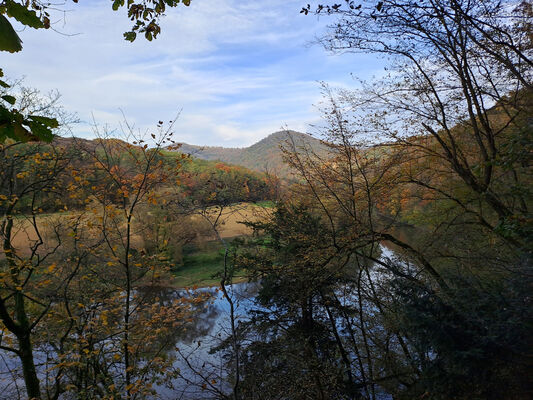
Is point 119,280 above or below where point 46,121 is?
below

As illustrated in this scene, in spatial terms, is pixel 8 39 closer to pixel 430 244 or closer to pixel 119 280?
pixel 430 244

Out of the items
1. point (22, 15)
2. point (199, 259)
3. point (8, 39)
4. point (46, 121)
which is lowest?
point (199, 259)

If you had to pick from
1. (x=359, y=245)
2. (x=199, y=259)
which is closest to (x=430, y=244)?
(x=359, y=245)

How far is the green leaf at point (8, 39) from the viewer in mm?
1040

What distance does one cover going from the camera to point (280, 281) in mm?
8312

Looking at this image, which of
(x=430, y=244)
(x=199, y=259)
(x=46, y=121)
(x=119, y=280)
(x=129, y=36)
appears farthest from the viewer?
(x=199, y=259)

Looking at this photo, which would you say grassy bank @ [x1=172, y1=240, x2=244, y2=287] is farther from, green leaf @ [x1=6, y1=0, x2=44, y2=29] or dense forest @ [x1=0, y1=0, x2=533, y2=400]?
green leaf @ [x1=6, y1=0, x2=44, y2=29]

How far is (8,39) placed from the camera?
1.06m

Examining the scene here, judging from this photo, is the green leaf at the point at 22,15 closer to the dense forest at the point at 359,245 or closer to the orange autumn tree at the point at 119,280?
the dense forest at the point at 359,245

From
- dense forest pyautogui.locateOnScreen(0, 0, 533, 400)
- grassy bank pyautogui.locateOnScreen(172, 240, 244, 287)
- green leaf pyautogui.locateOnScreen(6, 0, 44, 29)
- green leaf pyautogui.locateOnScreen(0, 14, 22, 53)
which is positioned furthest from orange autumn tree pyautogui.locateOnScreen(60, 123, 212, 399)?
grassy bank pyautogui.locateOnScreen(172, 240, 244, 287)

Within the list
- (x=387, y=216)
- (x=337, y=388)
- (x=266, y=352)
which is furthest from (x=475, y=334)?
(x=387, y=216)

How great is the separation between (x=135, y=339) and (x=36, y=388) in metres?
1.86

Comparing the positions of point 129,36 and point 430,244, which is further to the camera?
point 430,244

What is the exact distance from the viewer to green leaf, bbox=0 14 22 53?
1040 millimetres
